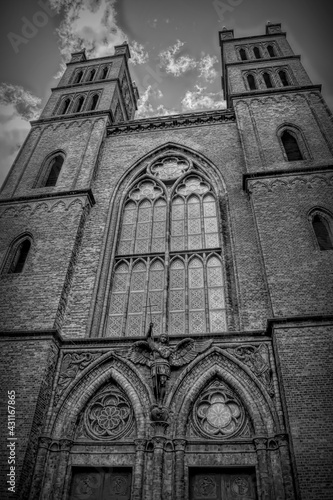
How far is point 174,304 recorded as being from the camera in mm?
10242

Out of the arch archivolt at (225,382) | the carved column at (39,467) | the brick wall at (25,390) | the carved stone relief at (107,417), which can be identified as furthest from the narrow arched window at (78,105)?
the carved column at (39,467)

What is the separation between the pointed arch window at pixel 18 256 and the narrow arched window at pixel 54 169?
3.00 meters

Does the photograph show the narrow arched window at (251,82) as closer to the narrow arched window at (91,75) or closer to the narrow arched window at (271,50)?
the narrow arched window at (271,50)

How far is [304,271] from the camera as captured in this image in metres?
9.05

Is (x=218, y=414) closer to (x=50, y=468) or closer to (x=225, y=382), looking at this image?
(x=225, y=382)

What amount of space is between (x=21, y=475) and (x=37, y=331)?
2944mm

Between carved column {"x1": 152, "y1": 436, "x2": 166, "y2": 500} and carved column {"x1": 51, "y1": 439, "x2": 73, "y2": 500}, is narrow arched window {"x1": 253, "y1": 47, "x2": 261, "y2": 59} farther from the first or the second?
carved column {"x1": 51, "y1": 439, "x2": 73, "y2": 500}

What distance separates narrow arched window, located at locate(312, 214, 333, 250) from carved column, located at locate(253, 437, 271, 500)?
16.2ft

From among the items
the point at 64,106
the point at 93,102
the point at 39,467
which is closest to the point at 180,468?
the point at 39,467

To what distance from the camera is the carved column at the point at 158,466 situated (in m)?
6.94

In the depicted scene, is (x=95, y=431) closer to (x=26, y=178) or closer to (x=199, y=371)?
(x=199, y=371)

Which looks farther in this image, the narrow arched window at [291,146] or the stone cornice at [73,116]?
the stone cornice at [73,116]

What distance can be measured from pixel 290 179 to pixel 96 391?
25.8 ft

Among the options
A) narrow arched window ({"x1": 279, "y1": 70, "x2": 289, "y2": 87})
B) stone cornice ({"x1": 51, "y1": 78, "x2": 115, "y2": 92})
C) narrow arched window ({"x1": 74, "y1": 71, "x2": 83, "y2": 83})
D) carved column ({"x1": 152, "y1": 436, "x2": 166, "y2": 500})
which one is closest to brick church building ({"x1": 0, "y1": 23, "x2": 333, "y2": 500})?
carved column ({"x1": 152, "y1": 436, "x2": 166, "y2": 500})
